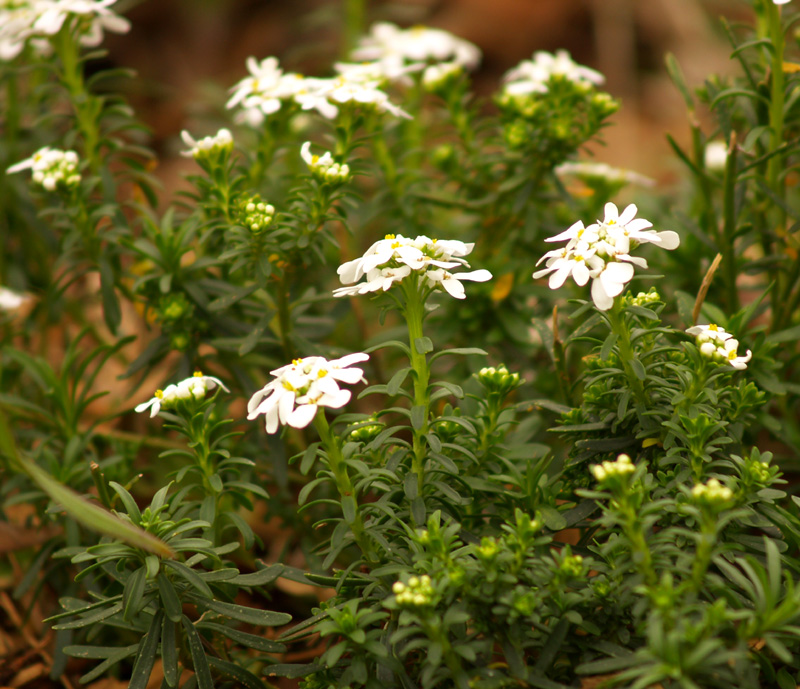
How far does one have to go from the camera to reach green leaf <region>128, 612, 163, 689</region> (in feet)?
5.57

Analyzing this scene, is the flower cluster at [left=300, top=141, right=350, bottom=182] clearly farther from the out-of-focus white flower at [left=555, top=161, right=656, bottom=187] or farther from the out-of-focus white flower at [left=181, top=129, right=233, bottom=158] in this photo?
the out-of-focus white flower at [left=555, top=161, right=656, bottom=187]

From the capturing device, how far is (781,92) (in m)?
2.27

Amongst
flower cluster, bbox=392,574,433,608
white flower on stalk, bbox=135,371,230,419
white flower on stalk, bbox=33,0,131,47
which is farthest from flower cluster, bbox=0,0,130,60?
flower cluster, bbox=392,574,433,608

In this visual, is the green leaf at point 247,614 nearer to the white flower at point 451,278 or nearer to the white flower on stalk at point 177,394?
the white flower on stalk at point 177,394

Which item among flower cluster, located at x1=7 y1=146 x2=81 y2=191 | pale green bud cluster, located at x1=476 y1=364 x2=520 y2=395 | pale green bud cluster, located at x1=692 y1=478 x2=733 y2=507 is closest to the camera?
pale green bud cluster, located at x1=692 y1=478 x2=733 y2=507

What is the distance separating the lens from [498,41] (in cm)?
622

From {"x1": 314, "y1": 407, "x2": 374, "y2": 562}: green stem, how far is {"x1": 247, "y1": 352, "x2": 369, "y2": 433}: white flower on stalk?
6 cm

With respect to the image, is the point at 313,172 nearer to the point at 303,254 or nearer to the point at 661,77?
the point at 303,254

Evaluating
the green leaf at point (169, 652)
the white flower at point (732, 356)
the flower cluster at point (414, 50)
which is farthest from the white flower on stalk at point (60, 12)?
the white flower at point (732, 356)

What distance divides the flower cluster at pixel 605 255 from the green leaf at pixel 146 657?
3.91 feet

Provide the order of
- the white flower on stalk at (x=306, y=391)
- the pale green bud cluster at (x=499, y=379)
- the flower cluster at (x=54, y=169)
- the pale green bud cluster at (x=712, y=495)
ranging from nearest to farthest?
1. the pale green bud cluster at (x=712, y=495)
2. the white flower on stalk at (x=306, y=391)
3. the pale green bud cluster at (x=499, y=379)
4. the flower cluster at (x=54, y=169)

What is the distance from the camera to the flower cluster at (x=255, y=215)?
2.06 meters

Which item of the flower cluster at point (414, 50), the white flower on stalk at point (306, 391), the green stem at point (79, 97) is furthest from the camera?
the flower cluster at point (414, 50)

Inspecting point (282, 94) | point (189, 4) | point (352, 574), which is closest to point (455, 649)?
point (352, 574)
